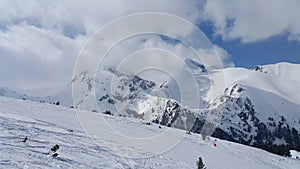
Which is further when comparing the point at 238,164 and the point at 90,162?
the point at 238,164

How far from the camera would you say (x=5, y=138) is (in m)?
12.2

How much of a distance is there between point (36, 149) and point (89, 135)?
557 centimetres

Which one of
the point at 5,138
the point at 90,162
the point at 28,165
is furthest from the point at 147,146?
the point at 28,165

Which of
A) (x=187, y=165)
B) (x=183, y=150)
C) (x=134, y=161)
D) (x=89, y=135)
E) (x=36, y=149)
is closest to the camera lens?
(x=36, y=149)

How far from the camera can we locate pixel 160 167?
13617 millimetres

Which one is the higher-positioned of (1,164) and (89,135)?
(89,135)

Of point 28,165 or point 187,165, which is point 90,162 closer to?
point 28,165

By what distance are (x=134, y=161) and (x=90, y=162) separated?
2294 millimetres

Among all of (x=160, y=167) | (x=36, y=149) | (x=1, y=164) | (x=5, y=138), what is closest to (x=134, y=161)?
(x=160, y=167)

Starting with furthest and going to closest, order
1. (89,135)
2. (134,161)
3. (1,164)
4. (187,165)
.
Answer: (89,135)
(187,165)
(134,161)
(1,164)

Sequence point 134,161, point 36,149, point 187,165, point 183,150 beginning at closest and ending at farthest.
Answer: point 36,149 → point 134,161 → point 187,165 → point 183,150

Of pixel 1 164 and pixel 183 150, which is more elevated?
pixel 183 150

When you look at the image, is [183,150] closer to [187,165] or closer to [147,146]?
[147,146]

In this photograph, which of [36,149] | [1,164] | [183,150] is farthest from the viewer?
[183,150]
